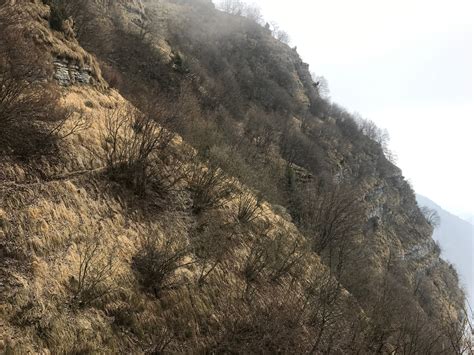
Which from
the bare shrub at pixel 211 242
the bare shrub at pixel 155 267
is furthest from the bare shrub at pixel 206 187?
the bare shrub at pixel 155 267

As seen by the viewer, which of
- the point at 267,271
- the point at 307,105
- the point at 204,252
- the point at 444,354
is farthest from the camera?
the point at 307,105

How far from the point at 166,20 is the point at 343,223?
43199mm

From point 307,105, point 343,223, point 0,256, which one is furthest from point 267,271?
point 307,105

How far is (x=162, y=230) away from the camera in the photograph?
9.20 m

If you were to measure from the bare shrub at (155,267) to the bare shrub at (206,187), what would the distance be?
3040 millimetres

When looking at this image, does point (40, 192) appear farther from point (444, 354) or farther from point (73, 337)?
point (444, 354)

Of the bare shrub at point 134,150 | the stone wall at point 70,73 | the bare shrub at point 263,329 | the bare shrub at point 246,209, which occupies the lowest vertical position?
the bare shrub at point 263,329

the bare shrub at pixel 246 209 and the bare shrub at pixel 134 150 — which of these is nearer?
the bare shrub at pixel 134 150

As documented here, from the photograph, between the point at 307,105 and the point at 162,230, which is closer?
the point at 162,230

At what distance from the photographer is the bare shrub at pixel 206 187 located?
1121 cm

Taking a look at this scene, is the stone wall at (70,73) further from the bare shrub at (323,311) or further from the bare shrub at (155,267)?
the bare shrub at (323,311)

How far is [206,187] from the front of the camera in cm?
1141

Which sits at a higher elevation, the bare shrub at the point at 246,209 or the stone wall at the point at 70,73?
the stone wall at the point at 70,73

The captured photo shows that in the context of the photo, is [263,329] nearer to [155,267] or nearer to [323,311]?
[323,311]
